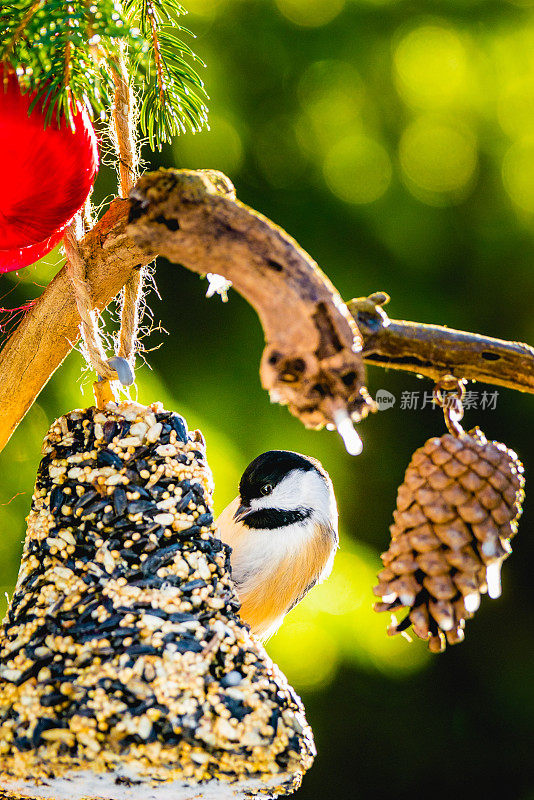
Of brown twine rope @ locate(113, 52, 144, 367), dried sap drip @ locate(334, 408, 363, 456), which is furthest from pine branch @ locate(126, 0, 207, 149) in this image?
dried sap drip @ locate(334, 408, 363, 456)

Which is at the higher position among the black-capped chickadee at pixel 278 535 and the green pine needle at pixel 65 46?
the green pine needle at pixel 65 46

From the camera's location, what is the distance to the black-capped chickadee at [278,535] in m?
0.87

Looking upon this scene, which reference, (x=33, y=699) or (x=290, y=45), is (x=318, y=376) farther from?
(x=290, y=45)

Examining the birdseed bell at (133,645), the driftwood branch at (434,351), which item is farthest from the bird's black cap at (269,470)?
the driftwood branch at (434,351)

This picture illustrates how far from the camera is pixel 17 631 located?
582 mm

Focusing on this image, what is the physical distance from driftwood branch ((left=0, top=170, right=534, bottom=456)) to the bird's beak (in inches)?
14.6

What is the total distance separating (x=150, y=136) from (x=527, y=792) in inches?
54.6

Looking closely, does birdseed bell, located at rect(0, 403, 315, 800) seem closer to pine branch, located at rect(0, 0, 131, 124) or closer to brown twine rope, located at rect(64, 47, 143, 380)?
brown twine rope, located at rect(64, 47, 143, 380)

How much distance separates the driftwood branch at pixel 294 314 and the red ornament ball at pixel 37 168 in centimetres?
9

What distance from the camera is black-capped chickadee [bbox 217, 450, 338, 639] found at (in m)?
0.87

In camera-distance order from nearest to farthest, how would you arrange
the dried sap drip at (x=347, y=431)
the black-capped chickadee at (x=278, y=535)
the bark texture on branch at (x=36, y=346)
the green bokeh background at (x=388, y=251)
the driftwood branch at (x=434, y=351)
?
the dried sap drip at (x=347, y=431) → the driftwood branch at (x=434, y=351) → the bark texture on branch at (x=36, y=346) → the black-capped chickadee at (x=278, y=535) → the green bokeh background at (x=388, y=251)

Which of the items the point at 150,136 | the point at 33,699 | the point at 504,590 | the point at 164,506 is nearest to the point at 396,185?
the point at 504,590

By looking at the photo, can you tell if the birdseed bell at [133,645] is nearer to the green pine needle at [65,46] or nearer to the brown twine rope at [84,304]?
the brown twine rope at [84,304]

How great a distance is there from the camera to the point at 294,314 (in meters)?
0.44
